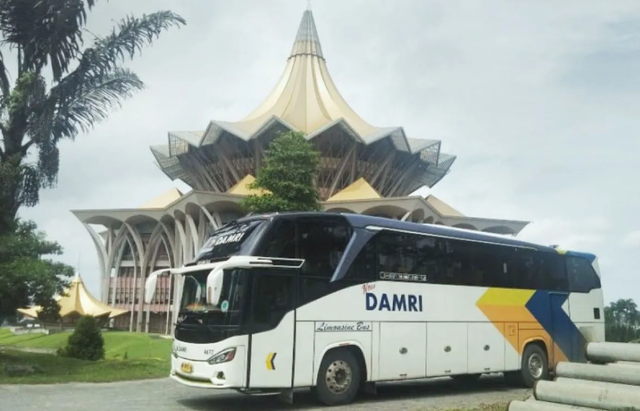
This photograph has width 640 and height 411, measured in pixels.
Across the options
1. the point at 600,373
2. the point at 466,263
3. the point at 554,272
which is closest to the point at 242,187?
the point at 554,272

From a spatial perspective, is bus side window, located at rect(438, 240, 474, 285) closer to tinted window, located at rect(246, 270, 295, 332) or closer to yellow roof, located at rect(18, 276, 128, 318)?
tinted window, located at rect(246, 270, 295, 332)

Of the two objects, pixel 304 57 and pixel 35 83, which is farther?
pixel 304 57

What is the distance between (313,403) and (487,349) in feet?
13.8

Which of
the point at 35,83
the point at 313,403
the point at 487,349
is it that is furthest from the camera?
the point at 35,83

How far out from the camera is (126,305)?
5700 centimetres

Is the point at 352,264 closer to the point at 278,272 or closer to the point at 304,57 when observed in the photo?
the point at 278,272

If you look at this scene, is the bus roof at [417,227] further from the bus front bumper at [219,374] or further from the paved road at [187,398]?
the paved road at [187,398]

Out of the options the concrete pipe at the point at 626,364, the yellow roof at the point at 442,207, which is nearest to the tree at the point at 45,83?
the concrete pipe at the point at 626,364

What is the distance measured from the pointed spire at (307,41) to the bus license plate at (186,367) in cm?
5606

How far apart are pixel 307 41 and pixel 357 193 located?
21.6m

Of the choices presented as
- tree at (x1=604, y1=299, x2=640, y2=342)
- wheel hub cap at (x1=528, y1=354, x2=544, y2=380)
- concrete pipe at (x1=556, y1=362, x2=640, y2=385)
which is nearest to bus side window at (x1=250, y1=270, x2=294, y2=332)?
concrete pipe at (x1=556, y1=362, x2=640, y2=385)

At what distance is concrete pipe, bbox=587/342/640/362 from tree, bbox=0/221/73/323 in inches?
484

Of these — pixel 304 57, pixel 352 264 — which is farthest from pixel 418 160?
pixel 352 264

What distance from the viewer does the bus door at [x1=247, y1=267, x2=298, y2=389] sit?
9.55 meters
